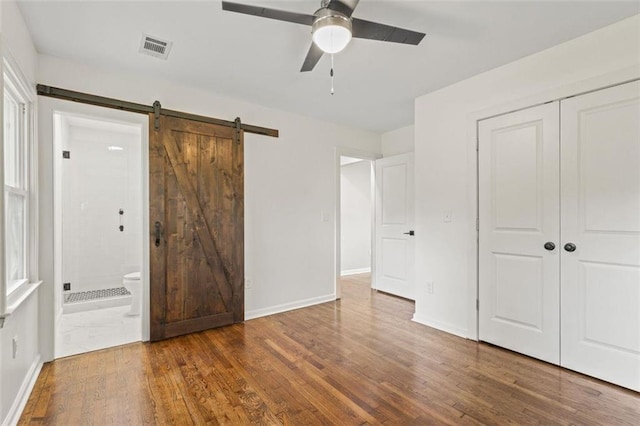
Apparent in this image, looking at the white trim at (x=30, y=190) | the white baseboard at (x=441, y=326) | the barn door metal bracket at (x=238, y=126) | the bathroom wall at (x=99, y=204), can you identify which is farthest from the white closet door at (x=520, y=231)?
the bathroom wall at (x=99, y=204)

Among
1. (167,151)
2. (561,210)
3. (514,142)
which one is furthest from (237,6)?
(561,210)

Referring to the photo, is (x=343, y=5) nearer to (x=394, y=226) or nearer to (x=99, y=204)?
(x=394, y=226)

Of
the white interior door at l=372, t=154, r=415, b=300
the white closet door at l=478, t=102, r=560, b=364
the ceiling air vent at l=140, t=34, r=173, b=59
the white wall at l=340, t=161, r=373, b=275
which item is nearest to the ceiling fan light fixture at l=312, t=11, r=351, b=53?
the ceiling air vent at l=140, t=34, r=173, b=59

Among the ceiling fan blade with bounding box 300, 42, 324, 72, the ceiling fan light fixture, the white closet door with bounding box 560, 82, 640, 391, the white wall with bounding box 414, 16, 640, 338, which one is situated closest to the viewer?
the ceiling fan light fixture

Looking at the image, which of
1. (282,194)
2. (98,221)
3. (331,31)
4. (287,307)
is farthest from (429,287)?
(98,221)

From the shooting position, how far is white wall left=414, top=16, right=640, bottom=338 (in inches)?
89.7

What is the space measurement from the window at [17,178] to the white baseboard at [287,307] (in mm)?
2053

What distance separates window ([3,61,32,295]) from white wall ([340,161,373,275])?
16.3ft

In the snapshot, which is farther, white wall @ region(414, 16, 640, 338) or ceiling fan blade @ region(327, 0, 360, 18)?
white wall @ region(414, 16, 640, 338)

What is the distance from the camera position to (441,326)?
10.8 ft

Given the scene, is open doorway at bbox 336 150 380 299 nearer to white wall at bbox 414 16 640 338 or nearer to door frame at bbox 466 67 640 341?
white wall at bbox 414 16 640 338

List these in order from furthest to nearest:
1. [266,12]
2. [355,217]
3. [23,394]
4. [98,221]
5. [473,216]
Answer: [355,217] → [98,221] → [473,216] → [23,394] → [266,12]

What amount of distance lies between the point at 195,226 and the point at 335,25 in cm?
237

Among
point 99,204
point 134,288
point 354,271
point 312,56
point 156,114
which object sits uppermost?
point 312,56
